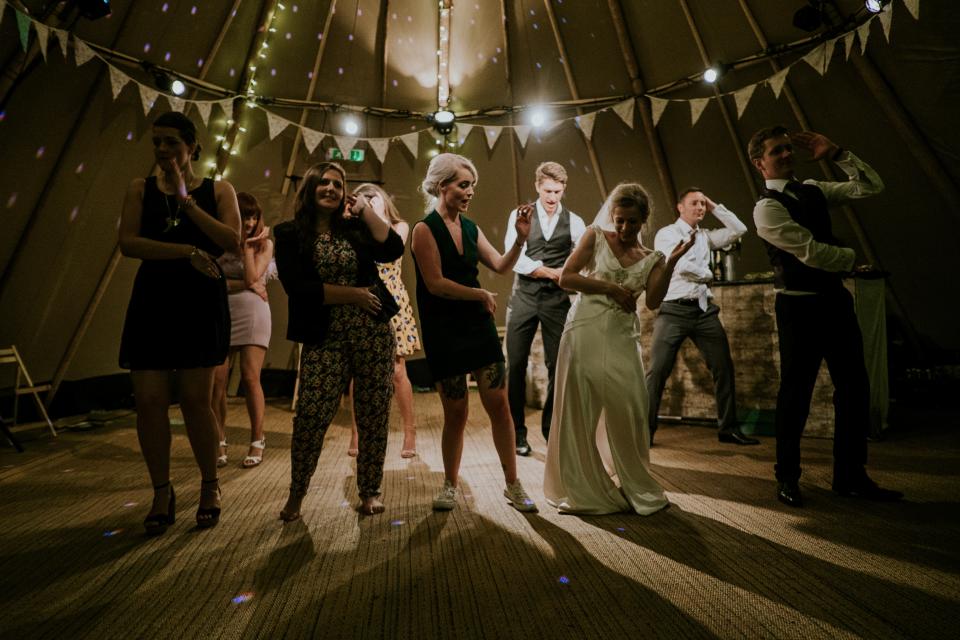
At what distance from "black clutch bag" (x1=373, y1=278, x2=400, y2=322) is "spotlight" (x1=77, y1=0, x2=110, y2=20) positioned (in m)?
3.01

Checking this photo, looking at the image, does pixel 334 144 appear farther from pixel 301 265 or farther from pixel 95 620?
pixel 95 620


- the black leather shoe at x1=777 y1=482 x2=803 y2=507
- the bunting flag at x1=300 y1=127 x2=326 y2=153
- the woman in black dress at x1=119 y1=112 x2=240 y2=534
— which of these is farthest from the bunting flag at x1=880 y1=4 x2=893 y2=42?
the bunting flag at x1=300 y1=127 x2=326 y2=153

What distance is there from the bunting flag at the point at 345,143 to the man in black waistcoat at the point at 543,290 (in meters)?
3.28

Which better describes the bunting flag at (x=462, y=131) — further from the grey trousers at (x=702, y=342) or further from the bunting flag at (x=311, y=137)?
the grey trousers at (x=702, y=342)

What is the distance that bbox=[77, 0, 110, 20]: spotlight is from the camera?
3.43 metres

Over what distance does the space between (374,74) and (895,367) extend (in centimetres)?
587

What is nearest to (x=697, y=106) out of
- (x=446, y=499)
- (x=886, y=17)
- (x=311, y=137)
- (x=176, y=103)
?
(x=886, y=17)

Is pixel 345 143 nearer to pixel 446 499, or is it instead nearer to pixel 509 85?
pixel 509 85

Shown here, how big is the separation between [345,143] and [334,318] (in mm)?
4267

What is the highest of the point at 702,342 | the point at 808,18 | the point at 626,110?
the point at 808,18

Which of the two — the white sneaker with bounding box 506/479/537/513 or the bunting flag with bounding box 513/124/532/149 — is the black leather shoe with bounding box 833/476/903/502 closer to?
the white sneaker with bounding box 506/479/537/513

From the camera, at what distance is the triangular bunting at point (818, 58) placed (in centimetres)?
440

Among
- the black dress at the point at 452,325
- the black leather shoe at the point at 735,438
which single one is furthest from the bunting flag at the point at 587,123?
the black dress at the point at 452,325

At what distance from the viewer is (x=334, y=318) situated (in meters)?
2.06
